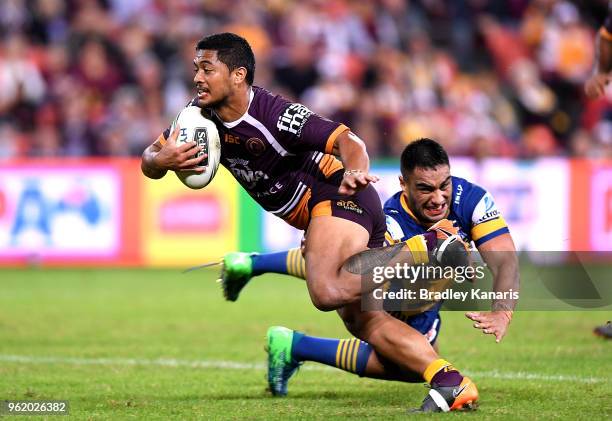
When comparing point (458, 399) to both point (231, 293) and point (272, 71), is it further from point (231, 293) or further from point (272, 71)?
point (272, 71)

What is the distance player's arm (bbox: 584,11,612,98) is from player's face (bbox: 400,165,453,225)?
6.75ft

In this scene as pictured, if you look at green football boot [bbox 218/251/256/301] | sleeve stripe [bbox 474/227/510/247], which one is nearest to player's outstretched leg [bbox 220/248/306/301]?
green football boot [bbox 218/251/256/301]

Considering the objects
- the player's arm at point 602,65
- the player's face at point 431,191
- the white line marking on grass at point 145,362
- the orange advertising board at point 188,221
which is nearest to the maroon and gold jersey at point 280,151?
the player's face at point 431,191

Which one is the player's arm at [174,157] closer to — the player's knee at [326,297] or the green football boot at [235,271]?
the player's knee at [326,297]

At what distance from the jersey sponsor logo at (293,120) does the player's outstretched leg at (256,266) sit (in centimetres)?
162

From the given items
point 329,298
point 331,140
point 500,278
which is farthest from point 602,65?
point 329,298

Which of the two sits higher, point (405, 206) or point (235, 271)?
point (405, 206)

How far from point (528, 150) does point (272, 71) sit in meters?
4.18

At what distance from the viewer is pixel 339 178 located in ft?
22.7

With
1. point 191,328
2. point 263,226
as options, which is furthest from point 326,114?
point 191,328

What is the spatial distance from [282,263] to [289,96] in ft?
32.1

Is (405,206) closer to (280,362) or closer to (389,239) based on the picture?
(389,239)

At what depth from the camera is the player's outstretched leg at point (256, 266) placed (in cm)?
795

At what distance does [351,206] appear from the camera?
668 cm
